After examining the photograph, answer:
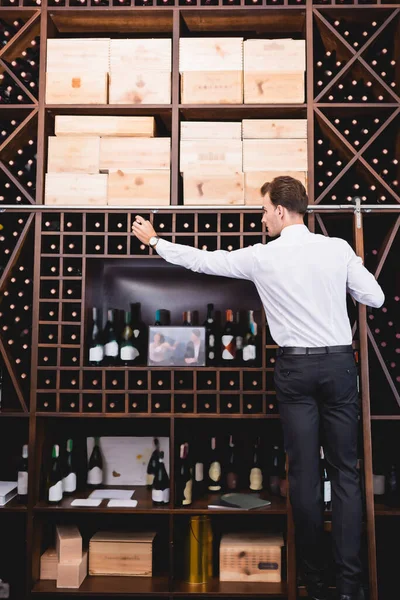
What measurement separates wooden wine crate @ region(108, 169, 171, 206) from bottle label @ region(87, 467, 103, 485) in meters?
1.43

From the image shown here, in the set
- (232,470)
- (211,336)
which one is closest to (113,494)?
(232,470)

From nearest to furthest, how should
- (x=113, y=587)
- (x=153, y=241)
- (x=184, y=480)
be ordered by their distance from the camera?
(x=153, y=241)
(x=113, y=587)
(x=184, y=480)

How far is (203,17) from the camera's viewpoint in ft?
8.86

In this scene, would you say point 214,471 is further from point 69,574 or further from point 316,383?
point 316,383

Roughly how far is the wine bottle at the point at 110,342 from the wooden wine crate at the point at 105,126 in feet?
3.13

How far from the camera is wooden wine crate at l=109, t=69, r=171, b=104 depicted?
2598mm

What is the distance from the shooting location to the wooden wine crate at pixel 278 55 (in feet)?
8.44

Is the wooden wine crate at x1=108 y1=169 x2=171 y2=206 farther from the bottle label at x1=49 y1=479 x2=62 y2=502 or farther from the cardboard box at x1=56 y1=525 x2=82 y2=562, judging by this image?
the cardboard box at x1=56 y1=525 x2=82 y2=562

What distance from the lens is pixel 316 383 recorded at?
1.93 meters

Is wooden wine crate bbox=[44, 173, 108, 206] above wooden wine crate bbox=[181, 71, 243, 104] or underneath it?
underneath

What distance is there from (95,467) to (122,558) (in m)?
0.49

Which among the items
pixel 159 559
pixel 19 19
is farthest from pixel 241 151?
pixel 159 559

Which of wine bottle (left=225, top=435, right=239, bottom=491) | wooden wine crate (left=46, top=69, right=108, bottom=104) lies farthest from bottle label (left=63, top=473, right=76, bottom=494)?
wooden wine crate (left=46, top=69, right=108, bottom=104)

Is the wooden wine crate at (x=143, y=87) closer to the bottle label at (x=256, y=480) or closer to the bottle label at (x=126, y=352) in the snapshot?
the bottle label at (x=126, y=352)
